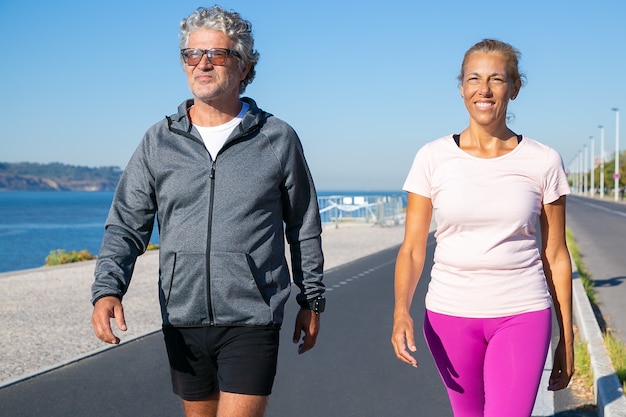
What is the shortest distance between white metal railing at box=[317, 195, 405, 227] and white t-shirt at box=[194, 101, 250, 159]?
3261 cm

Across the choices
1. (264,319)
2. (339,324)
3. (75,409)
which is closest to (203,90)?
(264,319)

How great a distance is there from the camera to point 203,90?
10.4 feet

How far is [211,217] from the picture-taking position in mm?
3039

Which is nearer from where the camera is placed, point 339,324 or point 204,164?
point 204,164

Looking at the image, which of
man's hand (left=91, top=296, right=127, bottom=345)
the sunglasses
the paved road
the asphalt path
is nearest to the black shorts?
man's hand (left=91, top=296, right=127, bottom=345)

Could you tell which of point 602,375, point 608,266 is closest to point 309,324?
point 602,375

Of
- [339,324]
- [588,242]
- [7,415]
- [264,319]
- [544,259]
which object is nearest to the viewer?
[264,319]

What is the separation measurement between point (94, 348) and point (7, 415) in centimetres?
251

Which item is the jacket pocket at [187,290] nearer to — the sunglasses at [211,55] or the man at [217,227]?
the man at [217,227]

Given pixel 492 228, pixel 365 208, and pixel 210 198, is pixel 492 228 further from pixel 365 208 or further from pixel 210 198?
pixel 365 208

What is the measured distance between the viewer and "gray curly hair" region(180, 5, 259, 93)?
3.21 metres

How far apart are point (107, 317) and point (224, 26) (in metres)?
1.16

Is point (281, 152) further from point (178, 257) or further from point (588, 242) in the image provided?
point (588, 242)

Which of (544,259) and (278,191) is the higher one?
(278,191)
